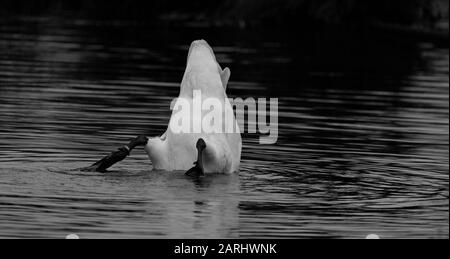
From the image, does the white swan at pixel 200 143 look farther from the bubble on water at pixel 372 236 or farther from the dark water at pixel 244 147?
the bubble on water at pixel 372 236

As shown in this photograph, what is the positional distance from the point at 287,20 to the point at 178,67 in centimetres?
1692

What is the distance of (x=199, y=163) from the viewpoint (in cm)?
1452

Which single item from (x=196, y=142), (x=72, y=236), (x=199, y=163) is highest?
(x=196, y=142)

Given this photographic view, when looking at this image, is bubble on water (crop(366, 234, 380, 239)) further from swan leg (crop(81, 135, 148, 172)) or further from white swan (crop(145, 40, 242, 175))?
swan leg (crop(81, 135, 148, 172))

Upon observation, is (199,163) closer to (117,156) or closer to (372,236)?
(117,156)

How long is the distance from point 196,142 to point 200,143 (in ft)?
0.71

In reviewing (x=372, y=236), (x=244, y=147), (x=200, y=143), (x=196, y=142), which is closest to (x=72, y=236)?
(x=372, y=236)

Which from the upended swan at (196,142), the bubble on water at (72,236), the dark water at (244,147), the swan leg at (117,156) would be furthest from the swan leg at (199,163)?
the bubble on water at (72,236)

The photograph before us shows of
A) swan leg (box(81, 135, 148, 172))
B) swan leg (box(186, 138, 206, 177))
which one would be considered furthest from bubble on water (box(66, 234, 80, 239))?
swan leg (box(81, 135, 148, 172))

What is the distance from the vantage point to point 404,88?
28.0m

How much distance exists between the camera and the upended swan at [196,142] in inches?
583

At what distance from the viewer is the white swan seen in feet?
48.5

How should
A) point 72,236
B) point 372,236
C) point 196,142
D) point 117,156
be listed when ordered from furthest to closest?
point 117,156 → point 196,142 → point 372,236 → point 72,236

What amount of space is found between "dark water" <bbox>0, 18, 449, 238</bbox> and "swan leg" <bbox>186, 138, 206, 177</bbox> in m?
0.11
